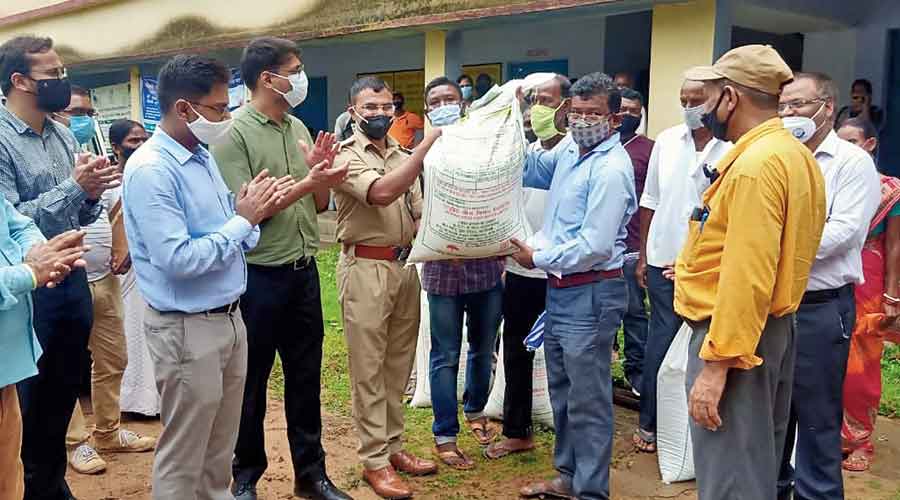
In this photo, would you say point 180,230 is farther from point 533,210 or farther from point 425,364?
point 425,364

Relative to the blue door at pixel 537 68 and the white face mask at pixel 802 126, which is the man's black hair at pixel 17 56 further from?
the blue door at pixel 537 68

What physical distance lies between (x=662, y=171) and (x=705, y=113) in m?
1.57

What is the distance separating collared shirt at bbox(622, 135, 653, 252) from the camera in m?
5.08

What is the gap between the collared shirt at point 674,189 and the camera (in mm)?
4066

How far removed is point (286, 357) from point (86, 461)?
51.4 inches

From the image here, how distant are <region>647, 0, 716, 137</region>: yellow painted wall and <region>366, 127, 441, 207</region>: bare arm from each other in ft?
11.8

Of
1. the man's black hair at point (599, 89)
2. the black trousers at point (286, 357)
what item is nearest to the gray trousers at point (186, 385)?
the black trousers at point (286, 357)

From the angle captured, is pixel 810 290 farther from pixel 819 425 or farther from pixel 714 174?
pixel 714 174

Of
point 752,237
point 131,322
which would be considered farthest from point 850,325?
point 131,322

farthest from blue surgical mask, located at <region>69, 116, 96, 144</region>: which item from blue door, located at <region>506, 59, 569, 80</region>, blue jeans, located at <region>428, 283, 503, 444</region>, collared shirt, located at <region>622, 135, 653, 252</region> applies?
blue door, located at <region>506, 59, 569, 80</region>

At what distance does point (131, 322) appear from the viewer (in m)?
4.83

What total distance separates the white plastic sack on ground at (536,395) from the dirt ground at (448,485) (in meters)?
0.28

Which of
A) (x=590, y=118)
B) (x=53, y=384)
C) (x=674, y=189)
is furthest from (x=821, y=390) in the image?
(x=53, y=384)

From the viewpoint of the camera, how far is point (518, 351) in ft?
14.3
